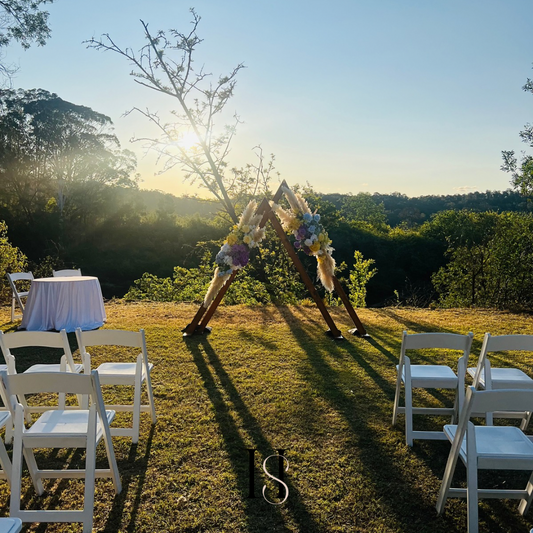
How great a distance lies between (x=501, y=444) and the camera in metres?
2.40

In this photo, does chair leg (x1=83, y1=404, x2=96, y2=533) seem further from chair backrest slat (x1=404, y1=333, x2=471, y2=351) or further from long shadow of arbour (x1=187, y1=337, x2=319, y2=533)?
chair backrest slat (x1=404, y1=333, x2=471, y2=351)

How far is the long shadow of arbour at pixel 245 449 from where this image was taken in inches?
99.1

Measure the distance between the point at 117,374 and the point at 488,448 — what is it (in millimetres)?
2783

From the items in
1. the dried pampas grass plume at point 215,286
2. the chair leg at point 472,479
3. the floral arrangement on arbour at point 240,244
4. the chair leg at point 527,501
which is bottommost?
the chair leg at point 527,501

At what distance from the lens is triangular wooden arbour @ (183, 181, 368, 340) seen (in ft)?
21.2

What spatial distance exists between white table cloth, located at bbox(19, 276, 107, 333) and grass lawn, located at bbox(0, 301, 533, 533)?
4.21 feet

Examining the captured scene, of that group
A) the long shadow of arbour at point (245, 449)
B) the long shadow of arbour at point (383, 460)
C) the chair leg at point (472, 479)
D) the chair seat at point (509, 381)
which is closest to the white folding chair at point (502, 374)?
the chair seat at point (509, 381)

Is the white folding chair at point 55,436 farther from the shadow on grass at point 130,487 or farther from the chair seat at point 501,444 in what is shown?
the chair seat at point 501,444

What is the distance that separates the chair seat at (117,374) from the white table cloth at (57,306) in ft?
12.9

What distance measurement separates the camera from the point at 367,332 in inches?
290

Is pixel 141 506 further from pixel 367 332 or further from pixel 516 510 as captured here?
pixel 367 332

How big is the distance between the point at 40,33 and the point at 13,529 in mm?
13530

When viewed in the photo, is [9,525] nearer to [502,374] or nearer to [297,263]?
[502,374]

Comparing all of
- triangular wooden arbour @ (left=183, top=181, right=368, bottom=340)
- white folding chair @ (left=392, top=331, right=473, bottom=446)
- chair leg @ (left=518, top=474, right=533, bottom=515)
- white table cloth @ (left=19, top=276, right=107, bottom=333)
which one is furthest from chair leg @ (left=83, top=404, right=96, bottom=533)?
white table cloth @ (left=19, top=276, right=107, bottom=333)
